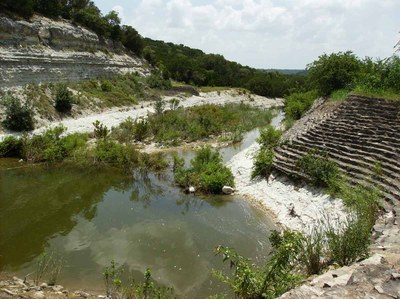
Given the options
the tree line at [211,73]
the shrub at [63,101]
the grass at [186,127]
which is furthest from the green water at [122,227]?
the tree line at [211,73]

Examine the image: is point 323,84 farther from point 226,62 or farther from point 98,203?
point 226,62

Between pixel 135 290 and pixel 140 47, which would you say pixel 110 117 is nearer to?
pixel 135 290

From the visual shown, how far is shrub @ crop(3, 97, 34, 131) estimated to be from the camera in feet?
73.0

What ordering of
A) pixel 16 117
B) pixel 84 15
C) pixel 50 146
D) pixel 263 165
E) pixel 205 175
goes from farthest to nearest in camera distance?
pixel 84 15 → pixel 16 117 → pixel 50 146 → pixel 263 165 → pixel 205 175

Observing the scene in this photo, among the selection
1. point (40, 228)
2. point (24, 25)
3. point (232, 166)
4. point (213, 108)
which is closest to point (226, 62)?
point (213, 108)

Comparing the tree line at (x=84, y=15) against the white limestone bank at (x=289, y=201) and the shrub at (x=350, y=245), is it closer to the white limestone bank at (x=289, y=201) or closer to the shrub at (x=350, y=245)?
the white limestone bank at (x=289, y=201)

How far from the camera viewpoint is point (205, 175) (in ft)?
50.6

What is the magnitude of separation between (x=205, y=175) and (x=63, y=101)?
52.3 ft

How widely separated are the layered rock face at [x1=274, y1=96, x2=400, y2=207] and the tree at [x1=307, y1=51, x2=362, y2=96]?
4321mm

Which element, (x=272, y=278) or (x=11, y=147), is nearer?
(x=272, y=278)

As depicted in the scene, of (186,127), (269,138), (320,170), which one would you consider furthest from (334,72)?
(320,170)

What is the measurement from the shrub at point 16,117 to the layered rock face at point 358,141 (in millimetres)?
15152

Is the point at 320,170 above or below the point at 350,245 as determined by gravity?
below

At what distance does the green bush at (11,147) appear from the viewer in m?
18.7
